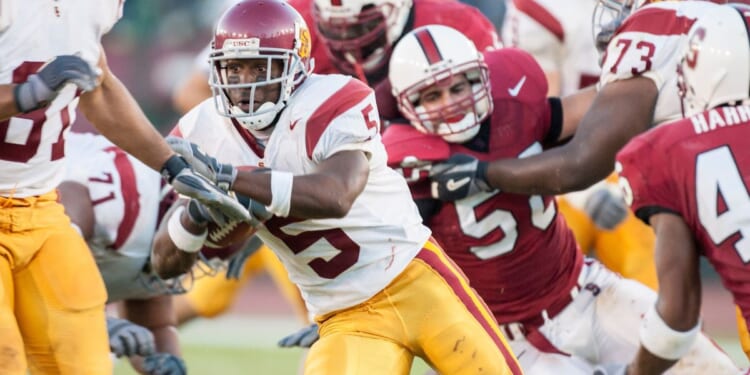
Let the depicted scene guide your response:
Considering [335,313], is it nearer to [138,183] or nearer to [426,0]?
[138,183]

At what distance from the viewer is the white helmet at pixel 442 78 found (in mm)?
4172

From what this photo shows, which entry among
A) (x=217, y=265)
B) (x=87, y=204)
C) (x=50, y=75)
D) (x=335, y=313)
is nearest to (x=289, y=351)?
(x=217, y=265)

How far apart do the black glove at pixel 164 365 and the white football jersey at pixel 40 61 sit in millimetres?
1265

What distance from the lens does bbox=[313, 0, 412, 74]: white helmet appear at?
16.5 ft

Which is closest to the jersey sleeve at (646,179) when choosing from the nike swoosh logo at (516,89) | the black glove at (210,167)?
the nike swoosh logo at (516,89)

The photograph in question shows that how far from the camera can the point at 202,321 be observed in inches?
367

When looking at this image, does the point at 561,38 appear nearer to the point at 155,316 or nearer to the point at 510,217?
the point at 510,217

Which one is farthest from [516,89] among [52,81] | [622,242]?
[52,81]

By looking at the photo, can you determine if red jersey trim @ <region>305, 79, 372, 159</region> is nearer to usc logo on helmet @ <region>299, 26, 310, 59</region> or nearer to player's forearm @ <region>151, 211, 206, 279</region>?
usc logo on helmet @ <region>299, 26, 310, 59</region>

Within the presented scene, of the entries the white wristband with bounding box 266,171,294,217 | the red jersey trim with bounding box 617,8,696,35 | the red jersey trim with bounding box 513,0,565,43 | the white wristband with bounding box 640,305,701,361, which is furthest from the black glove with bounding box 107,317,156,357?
the red jersey trim with bounding box 513,0,565,43

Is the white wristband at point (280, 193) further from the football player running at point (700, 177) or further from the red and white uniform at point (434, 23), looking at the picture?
the red and white uniform at point (434, 23)

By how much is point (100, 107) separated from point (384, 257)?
863 millimetres

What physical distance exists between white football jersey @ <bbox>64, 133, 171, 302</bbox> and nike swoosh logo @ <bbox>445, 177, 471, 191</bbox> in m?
→ 1.13

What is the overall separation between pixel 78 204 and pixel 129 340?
50 cm
